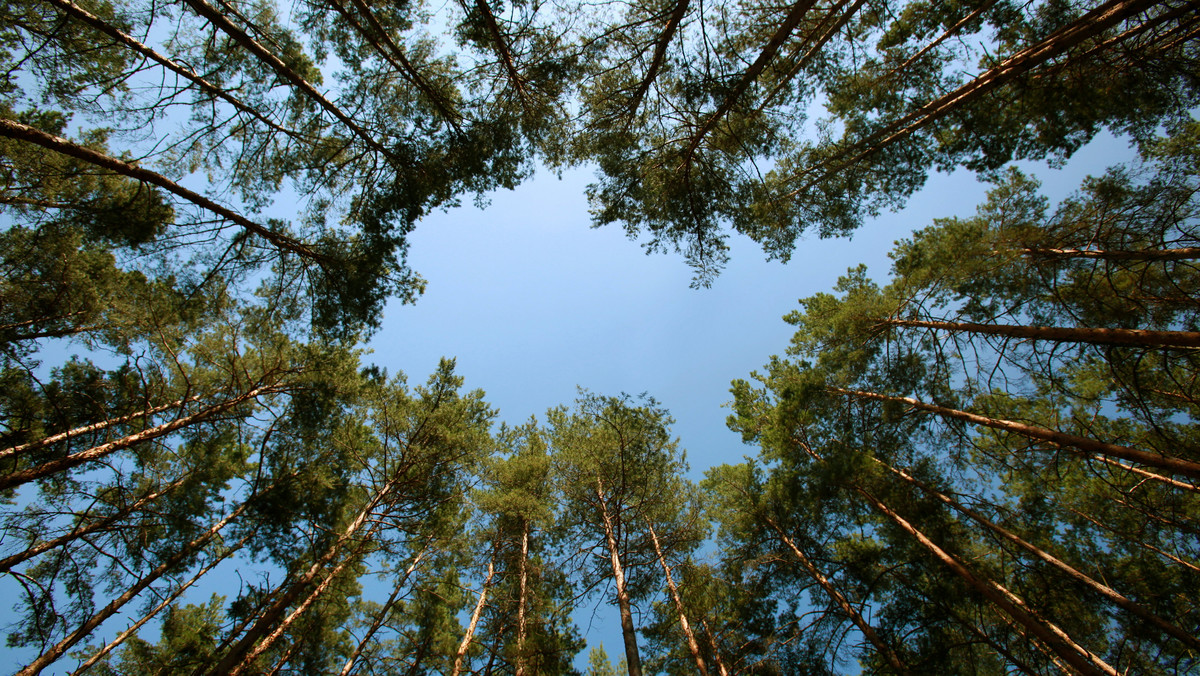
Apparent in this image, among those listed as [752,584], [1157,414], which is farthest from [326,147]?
[1157,414]

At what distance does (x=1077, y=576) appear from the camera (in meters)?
5.48

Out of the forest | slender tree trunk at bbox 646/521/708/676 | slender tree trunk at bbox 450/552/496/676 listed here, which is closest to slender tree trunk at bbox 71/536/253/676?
the forest

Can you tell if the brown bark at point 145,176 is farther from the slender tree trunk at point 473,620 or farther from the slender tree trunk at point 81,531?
the slender tree trunk at point 473,620

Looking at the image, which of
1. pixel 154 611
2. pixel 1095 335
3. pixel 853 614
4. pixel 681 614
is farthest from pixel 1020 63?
pixel 154 611

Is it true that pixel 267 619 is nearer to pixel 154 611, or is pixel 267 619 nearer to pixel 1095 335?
pixel 154 611

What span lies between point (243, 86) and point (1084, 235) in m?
12.4

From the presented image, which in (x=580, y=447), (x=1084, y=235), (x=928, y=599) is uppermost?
(x=580, y=447)

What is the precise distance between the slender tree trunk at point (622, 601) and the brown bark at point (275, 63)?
25.3 feet

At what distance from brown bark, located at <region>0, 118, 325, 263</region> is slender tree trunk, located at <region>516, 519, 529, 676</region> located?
6.64 meters

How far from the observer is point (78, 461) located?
470 centimetres

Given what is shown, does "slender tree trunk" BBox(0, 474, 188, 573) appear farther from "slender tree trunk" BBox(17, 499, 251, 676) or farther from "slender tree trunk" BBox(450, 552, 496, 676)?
"slender tree trunk" BBox(450, 552, 496, 676)

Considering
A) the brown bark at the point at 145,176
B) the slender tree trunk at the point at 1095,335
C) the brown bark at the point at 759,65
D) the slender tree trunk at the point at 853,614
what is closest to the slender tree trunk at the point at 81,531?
the brown bark at the point at 145,176

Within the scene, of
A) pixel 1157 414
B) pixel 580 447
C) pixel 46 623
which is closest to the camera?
pixel 46 623

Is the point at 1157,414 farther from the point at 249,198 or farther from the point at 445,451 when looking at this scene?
the point at 249,198
